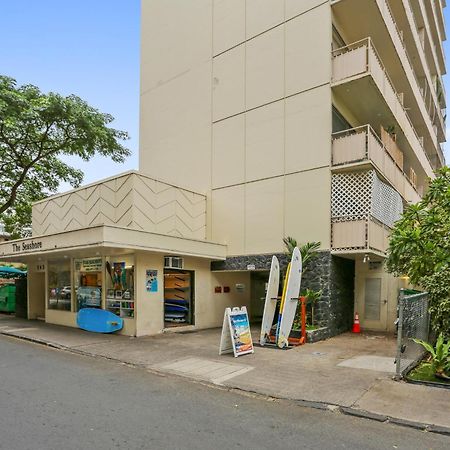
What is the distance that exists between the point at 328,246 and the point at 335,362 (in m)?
4.04

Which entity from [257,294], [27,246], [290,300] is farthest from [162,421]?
[257,294]

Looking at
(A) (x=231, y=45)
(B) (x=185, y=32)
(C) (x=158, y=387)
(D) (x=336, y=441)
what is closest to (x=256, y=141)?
(A) (x=231, y=45)

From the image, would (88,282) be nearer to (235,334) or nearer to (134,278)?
(134,278)

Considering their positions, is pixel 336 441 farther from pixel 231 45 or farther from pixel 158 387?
pixel 231 45

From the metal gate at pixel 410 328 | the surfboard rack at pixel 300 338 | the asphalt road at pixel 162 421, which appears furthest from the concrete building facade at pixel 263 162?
the asphalt road at pixel 162 421

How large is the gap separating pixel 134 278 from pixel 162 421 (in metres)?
7.33

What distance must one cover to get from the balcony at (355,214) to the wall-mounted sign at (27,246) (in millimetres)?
9855

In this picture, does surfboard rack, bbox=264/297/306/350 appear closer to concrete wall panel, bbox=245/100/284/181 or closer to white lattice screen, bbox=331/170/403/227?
white lattice screen, bbox=331/170/403/227

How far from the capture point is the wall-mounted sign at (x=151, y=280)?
40.4 ft

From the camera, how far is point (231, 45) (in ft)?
49.0

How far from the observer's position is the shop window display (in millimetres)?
12258

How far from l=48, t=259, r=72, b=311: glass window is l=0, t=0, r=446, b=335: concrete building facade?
0.48 meters

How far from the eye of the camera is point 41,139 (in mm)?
18625

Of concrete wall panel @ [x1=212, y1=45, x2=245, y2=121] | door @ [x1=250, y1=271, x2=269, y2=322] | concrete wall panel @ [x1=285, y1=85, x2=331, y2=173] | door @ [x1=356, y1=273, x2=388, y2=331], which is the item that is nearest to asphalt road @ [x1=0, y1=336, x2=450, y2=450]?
concrete wall panel @ [x1=285, y1=85, x2=331, y2=173]
